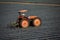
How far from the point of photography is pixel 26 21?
89cm

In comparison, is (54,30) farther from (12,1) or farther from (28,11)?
(12,1)

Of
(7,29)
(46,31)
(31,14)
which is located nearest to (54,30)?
(46,31)

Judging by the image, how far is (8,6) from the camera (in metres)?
0.90

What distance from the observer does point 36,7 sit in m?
0.93

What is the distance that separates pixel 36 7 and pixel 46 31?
15cm

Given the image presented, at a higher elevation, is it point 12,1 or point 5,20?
point 12,1

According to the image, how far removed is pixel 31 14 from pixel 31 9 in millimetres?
28

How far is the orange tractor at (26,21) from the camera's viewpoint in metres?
0.89

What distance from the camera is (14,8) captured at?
91 centimetres

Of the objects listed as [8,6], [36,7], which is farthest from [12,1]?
[36,7]

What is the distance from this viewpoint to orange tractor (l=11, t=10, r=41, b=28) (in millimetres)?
890

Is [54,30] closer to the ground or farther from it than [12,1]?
closer to the ground

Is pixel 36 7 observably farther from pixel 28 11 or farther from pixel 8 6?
pixel 8 6

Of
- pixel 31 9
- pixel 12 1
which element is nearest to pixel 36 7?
pixel 31 9
